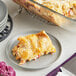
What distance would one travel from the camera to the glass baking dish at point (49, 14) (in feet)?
4.66

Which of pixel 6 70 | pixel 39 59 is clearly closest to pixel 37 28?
pixel 39 59

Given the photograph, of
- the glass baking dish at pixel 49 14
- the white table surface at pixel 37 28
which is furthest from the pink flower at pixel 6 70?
the glass baking dish at pixel 49 14

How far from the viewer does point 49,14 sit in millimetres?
1453

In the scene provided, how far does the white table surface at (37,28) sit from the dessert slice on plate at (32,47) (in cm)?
7

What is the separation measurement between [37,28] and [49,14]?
0.63 ft

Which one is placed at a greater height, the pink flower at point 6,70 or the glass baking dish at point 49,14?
the glass baking dish at point 49,14

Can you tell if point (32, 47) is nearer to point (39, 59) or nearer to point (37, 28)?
point (39, 59)

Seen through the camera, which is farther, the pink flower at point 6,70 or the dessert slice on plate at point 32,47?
the dessert slice on plate at point 32,47

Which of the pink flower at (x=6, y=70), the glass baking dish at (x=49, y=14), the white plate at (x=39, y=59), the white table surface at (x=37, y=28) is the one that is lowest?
the white table surface at (x=37, y=28)

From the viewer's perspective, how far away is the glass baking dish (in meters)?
1.42

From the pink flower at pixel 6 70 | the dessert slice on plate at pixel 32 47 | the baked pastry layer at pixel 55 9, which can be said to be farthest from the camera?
the baked pastry layer at pixel 55 9

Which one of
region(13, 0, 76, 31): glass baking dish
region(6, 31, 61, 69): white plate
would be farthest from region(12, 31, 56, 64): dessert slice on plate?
region(13, 0, 76, 31): glass baking dish

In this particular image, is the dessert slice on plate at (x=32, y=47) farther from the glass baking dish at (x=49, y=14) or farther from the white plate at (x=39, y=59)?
the glass baking dish at (x=49, y=14)

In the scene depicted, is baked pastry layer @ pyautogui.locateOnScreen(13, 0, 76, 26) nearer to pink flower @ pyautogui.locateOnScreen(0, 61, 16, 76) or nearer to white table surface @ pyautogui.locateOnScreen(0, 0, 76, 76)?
white table surface @ pyautogui.locateOnScreen(0, 0, 76, 76)
